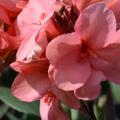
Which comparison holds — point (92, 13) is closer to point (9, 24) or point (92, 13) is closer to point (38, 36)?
point (38, 36)

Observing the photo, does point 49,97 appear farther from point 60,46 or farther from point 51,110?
point 60,46

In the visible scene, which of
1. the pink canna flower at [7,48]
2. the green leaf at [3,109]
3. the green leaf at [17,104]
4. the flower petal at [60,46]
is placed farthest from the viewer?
the green leaf at [3,109]

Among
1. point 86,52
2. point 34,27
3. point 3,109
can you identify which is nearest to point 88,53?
point 86,52

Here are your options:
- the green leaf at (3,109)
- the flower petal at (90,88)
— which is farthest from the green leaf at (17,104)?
the flower petal at (90,88)

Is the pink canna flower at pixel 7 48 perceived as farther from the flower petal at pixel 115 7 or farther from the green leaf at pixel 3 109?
the green leaf at pixel 3 109

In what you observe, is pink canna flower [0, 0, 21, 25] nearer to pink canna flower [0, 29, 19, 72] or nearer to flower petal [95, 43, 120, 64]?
pink canna flower [0, 29, 19, 72]

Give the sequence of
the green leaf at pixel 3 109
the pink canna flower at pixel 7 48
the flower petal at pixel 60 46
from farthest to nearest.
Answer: the green leaf at pixel 3 109 < the pink canna flower at pixel 7 48 < the flower petal at pixel 60 46

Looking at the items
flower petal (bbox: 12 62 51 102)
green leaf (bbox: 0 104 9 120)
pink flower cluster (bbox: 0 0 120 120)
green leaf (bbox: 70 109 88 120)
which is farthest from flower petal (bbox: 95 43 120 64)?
green leaf (bbox: 0 104 9 120)
